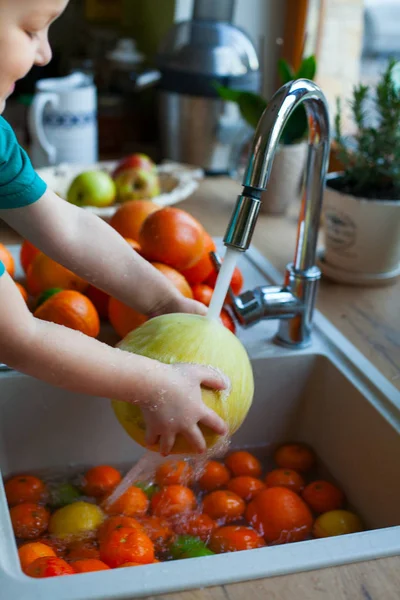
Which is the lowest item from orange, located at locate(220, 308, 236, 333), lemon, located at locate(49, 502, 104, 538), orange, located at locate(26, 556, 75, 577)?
lemon, located at locate(49, 502, 104, 538)

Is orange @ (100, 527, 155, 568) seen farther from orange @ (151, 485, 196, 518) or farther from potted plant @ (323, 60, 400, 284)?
potted plant @ (323, 60, 400, 284)

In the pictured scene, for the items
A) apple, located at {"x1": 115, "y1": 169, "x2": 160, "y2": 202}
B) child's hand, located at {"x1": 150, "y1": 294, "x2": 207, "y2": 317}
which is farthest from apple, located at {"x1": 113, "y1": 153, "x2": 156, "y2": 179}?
child's hand, located at {"x1": 150, "y1": 294, "x2": 207, "y2": 317}

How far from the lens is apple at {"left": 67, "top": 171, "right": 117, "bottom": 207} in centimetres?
152

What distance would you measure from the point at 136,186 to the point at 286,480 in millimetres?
812

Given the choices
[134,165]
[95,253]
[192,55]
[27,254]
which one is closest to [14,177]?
[95,253]

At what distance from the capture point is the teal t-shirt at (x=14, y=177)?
2.77 ft

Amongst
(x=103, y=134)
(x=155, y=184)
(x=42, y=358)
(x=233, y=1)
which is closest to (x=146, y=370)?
(x=42, y=358)

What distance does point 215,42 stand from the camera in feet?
6.05

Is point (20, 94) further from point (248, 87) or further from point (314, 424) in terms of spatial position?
point (314, 424)

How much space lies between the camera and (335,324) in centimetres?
117

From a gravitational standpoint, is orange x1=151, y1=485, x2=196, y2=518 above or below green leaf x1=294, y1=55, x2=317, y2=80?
below

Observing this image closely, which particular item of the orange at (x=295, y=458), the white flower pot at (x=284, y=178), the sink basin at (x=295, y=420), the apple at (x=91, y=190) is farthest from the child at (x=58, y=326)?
the white flower pot at (x=284, y=178)

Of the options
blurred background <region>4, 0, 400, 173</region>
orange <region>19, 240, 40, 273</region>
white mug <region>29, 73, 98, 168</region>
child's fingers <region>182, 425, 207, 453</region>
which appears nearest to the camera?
child's fingers <region>182, 425, 207, 453</region>

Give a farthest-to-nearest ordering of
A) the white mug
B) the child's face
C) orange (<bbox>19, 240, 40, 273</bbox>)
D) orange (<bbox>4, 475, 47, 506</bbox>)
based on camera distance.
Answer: the white mug → orange (<bbox>19, 240, 40, 273</bbox>) → orange (<bbox>4, 475, 47, 506</bbox>) → the child's face
